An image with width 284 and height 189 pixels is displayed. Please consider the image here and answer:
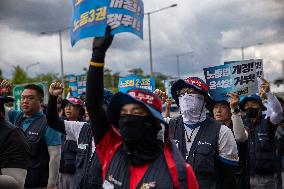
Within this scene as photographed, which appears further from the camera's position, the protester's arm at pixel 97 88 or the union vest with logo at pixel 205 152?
the union vest with logo at pixel 205 152

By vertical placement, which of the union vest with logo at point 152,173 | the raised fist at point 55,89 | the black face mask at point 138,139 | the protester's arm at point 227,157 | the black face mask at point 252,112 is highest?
the raised fist at point 55,89

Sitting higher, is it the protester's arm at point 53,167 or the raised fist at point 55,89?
the raised fist at point 55,89

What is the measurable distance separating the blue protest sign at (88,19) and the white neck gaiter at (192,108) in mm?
2105

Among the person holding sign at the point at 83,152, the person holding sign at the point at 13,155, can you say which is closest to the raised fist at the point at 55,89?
the person holding sign at the point at 83,152

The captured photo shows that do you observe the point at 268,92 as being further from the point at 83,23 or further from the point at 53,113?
the point at 83,23

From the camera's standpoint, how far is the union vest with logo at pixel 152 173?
102 inches

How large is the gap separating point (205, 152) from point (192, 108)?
0.51m

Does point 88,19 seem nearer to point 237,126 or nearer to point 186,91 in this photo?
point 186,91

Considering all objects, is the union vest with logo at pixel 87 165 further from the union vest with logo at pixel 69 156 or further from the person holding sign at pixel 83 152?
the union vest with logo at pixel 69 156

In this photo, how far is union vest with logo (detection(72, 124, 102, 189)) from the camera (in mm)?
4867

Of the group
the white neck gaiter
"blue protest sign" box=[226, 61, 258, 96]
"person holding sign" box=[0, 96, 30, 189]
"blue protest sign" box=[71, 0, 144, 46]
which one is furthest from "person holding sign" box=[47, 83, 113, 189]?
"blue protest sign" box=[226, 61, 258, 96]

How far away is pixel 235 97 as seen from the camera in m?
5.19

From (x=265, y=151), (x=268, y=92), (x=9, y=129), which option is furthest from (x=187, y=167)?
(x=265, y=151)

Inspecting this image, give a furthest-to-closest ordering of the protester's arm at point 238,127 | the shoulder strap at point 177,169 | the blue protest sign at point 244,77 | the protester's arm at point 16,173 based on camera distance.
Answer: the blue protest sign at point 244,77 → the protester's arm at point 238,127 → the protester's arm at point 16,173 → the shoulder strap at point 177,169
